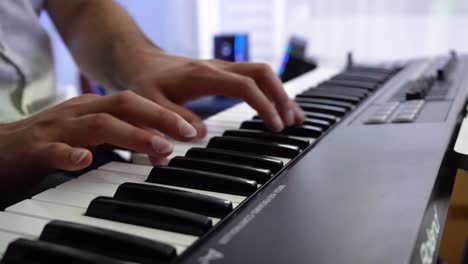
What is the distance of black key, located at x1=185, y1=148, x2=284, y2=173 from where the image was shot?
1.61ft

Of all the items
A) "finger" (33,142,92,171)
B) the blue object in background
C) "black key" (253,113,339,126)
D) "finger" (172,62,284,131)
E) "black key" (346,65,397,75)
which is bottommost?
the blue object in background

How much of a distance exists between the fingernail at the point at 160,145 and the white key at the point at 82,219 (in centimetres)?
11

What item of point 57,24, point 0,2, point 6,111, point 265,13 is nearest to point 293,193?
point 6,111

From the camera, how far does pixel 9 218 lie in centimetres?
38

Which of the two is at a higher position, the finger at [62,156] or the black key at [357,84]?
the finger at [62,156]

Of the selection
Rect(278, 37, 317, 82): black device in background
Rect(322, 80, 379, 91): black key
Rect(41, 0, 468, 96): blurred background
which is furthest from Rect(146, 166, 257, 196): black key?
Rect(41, 0, 468, 96): blurred background

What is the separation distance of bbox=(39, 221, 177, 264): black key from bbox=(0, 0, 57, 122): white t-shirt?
0.49 meters

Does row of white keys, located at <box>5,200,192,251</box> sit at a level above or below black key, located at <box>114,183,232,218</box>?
below

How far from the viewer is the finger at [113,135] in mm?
485

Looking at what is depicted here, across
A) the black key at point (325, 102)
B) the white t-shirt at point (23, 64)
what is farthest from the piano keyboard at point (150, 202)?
the white t-shirt at point (23, 64)

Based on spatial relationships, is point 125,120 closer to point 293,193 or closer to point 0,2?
point 293,193

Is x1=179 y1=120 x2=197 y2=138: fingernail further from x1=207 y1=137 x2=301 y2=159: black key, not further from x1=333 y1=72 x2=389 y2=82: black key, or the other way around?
x1=333 y1=72 x2=389 y2=82: black key

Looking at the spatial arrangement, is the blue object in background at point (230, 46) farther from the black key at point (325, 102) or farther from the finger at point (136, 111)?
the finger at point (136, 111)

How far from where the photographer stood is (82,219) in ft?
1.25
